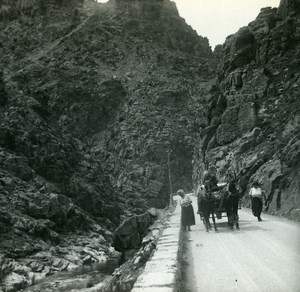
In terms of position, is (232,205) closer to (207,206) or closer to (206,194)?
(207,206)

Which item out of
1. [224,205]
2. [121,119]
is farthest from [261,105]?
[121,119]

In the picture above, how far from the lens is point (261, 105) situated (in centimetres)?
3338

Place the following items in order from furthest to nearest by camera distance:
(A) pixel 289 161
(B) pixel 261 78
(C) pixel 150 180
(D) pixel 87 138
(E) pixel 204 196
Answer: (D) pixel 87 138
(C) pixel 150 180
(B) pixel 261 78
(A) pixel 289 161
(E) pixel 204 196

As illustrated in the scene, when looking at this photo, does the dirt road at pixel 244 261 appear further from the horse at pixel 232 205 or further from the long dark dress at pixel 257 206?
the long dark dress at pixel 257 206

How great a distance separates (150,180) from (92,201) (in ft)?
85.6

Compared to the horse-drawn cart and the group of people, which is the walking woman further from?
the horse-drawn cart

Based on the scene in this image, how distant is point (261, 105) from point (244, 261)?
2710 centimetres

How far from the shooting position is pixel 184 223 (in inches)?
565

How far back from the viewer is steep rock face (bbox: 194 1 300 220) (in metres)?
23.4

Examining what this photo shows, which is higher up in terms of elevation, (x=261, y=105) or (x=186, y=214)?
(x=261, y=105)

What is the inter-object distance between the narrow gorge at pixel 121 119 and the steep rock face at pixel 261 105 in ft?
0.39

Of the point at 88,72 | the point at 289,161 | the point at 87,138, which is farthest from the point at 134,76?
the point at 289,161

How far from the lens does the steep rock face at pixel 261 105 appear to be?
23406 millimetres

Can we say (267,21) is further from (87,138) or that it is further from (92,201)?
(87,138)
